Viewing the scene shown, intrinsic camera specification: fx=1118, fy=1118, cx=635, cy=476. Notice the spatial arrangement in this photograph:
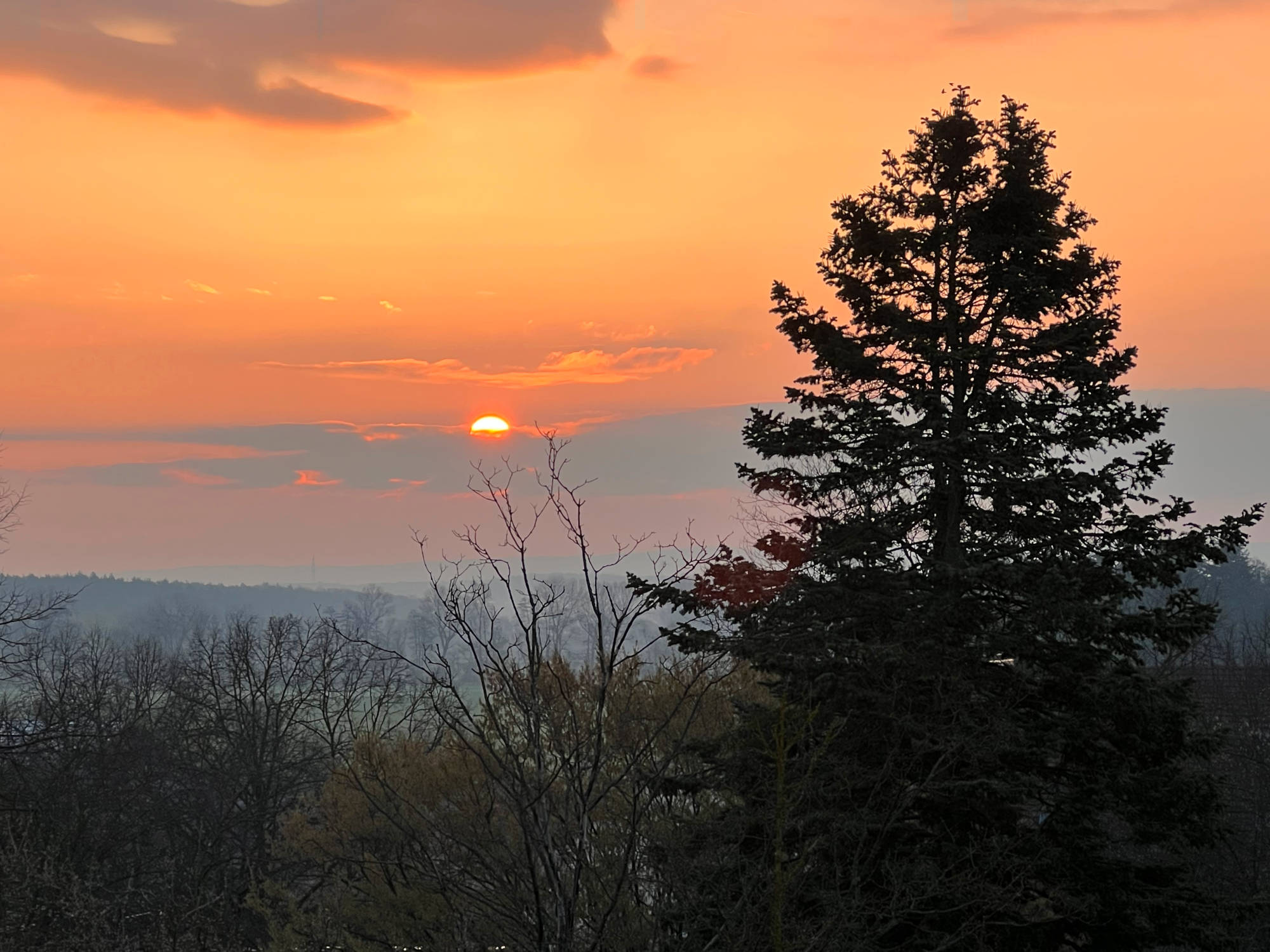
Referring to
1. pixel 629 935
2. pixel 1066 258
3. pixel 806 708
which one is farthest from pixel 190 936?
pixel 1066 258

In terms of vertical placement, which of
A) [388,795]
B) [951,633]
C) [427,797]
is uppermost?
[951,633]

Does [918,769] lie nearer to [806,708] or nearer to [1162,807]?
[806,708]

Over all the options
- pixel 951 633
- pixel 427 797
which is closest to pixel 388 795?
pixel 951 633

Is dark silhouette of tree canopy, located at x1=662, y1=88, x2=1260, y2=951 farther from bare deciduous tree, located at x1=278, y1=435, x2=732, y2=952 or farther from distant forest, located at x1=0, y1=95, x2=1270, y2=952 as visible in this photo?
bare deciduous tree, located at x1=278, y1=435, x2=732, y2=952

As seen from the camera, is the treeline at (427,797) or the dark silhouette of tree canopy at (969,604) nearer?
the treeline at (427,797)

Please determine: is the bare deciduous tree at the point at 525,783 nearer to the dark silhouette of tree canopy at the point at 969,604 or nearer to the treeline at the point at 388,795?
the treeline at the point at 388,795

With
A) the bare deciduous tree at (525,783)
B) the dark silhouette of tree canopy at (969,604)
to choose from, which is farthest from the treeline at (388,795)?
the dark silhouette of tree canopy at (969,604)

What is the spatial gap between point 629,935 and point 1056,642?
245 inches

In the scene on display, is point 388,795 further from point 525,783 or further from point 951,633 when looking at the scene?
point 951,633

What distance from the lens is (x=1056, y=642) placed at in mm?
13453

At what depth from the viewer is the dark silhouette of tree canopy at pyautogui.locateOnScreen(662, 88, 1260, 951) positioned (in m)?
12.6

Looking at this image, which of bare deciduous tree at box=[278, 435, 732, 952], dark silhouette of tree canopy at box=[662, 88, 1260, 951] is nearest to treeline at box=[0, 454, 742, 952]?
bare deciduous tree at box=[278, 435, 732, 952]

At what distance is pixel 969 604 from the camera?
1345 cm

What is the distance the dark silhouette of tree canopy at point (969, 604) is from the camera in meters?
12.6
